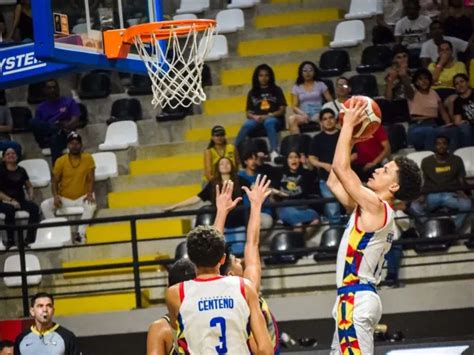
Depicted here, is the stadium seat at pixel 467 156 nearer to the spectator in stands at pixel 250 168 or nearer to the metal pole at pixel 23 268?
the spectator in stands at pixel 250 168

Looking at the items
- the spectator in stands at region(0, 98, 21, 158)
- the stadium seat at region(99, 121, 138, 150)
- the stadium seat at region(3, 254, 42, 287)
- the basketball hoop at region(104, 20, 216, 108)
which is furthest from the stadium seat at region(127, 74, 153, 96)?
the basketball hoop at region(104, 20, 216, 108)

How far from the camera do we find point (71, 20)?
8.75 m

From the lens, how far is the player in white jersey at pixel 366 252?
6.57 meters

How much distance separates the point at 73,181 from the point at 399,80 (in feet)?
12.5

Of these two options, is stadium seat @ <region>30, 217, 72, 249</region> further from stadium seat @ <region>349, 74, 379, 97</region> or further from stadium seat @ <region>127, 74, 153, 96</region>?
stadium seat @ <region>349, 74, 379, 97</region>

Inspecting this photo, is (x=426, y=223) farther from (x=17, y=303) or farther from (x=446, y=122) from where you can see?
(x=17, y=303)

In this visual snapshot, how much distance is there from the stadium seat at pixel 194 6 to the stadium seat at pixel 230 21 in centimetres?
48

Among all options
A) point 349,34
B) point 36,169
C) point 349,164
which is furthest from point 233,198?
point 349,164

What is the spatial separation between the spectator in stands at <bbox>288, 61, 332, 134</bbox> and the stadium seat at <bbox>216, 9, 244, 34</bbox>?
7.94 ft

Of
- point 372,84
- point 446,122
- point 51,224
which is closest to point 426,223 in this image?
point 446,122

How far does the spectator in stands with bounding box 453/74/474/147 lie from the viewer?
12648 millimetres

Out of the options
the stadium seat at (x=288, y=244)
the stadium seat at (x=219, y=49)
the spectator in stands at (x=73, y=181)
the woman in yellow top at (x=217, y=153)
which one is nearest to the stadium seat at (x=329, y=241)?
the stadium seat at (x=288, y=244)

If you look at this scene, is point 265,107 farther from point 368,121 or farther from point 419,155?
point 368,121

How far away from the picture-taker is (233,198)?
38.8 feet
